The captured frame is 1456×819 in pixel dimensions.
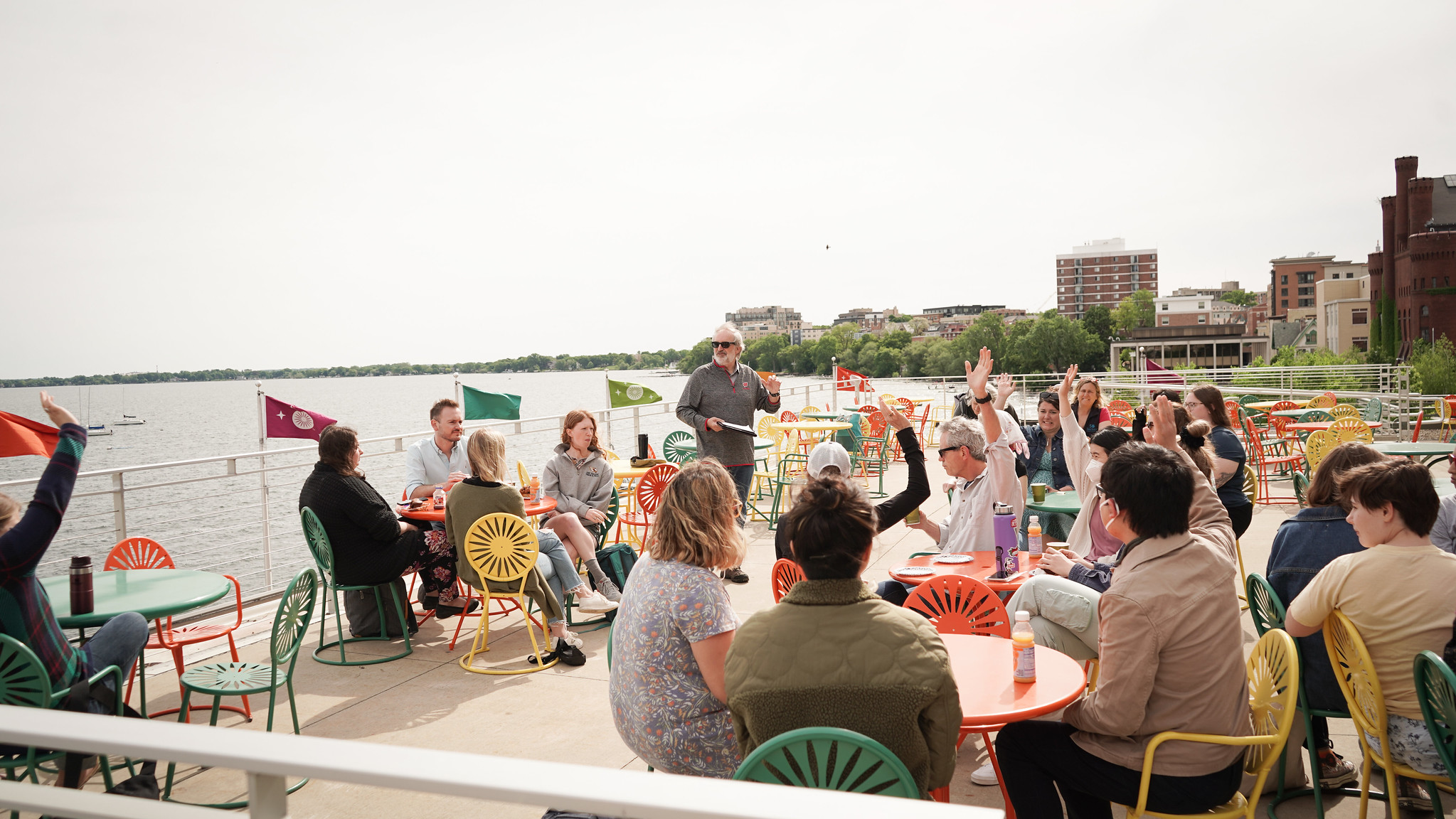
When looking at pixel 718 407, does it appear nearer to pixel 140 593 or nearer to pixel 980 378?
pixel 980 378

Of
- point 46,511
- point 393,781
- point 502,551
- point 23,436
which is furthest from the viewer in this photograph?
point 502,551

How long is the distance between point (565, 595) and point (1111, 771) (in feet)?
12.8

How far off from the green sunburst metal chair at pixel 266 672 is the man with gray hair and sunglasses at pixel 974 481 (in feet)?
9.27

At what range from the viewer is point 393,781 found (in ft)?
2.94

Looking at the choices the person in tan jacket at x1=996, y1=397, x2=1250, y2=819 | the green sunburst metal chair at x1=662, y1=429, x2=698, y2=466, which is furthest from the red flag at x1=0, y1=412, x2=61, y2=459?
the green sunburst metal chair at x1=662, y1=429, x2=698, y2=466

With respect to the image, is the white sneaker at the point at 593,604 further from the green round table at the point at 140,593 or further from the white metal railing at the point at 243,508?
the green round table at the point at 140,593

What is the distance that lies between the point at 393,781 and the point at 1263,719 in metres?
2.67

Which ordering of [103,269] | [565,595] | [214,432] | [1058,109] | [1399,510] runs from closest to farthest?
1. [1399,510]
2. [565,595]
3. [1058,109]
4. [103,269]
5. [214,432]

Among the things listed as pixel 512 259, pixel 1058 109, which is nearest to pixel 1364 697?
pixel 1058 109

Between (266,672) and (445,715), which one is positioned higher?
(266,672)

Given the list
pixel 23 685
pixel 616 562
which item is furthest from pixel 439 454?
pixel 23 685

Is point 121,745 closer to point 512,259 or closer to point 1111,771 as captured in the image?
point 1111,771

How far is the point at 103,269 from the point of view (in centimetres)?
3159

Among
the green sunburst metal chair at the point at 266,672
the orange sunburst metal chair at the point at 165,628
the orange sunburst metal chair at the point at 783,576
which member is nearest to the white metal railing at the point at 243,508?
the orange sunburst metal chair at the point at 165,628
